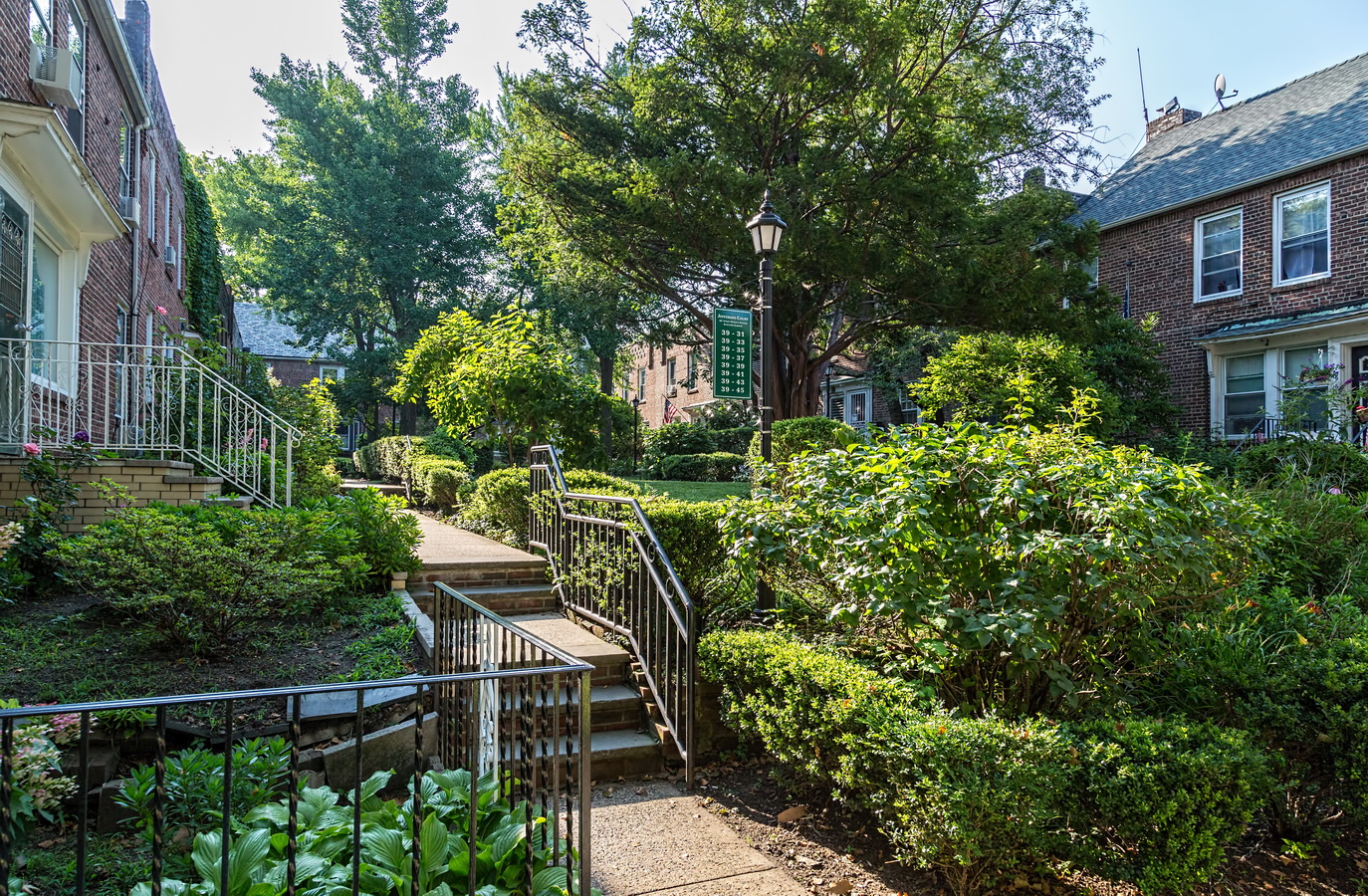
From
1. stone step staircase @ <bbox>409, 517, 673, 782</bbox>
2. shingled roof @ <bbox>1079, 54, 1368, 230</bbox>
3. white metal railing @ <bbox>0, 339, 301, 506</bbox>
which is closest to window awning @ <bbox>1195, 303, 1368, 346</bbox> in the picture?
shingled roof @ <bbox>1079, 54, 1368, 230</bbox>

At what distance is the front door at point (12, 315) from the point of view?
6895mm

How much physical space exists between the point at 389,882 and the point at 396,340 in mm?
26672

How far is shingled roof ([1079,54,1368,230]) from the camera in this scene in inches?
573

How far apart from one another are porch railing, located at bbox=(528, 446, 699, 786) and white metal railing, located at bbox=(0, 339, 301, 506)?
2910 mm

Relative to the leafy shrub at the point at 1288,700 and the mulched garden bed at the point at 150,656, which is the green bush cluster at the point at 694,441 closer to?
the mulched garden bed at the point at 150,656

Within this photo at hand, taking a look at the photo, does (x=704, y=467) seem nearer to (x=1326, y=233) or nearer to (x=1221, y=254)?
(x=1221, y=254)

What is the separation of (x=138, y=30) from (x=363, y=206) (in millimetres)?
12340

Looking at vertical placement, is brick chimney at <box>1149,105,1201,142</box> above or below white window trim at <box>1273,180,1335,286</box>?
above

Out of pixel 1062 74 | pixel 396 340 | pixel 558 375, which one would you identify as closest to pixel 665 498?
pixel 558 375

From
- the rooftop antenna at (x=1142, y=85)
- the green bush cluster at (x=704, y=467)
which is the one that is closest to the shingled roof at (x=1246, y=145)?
the rooftop antenna at (x=1142, y=85)

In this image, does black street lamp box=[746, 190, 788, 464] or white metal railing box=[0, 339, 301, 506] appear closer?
black street lamp box=[746, 190, 788, 464]

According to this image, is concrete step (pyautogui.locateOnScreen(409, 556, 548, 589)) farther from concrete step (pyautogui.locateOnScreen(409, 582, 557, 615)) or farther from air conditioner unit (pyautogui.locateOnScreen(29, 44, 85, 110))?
air conditioner unit (pyautogui.locateOnScreen(29, 44, 85, 110))

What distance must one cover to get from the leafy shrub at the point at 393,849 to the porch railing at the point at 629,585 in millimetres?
1659

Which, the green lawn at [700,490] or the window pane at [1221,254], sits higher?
the window pane at [1221,254]
